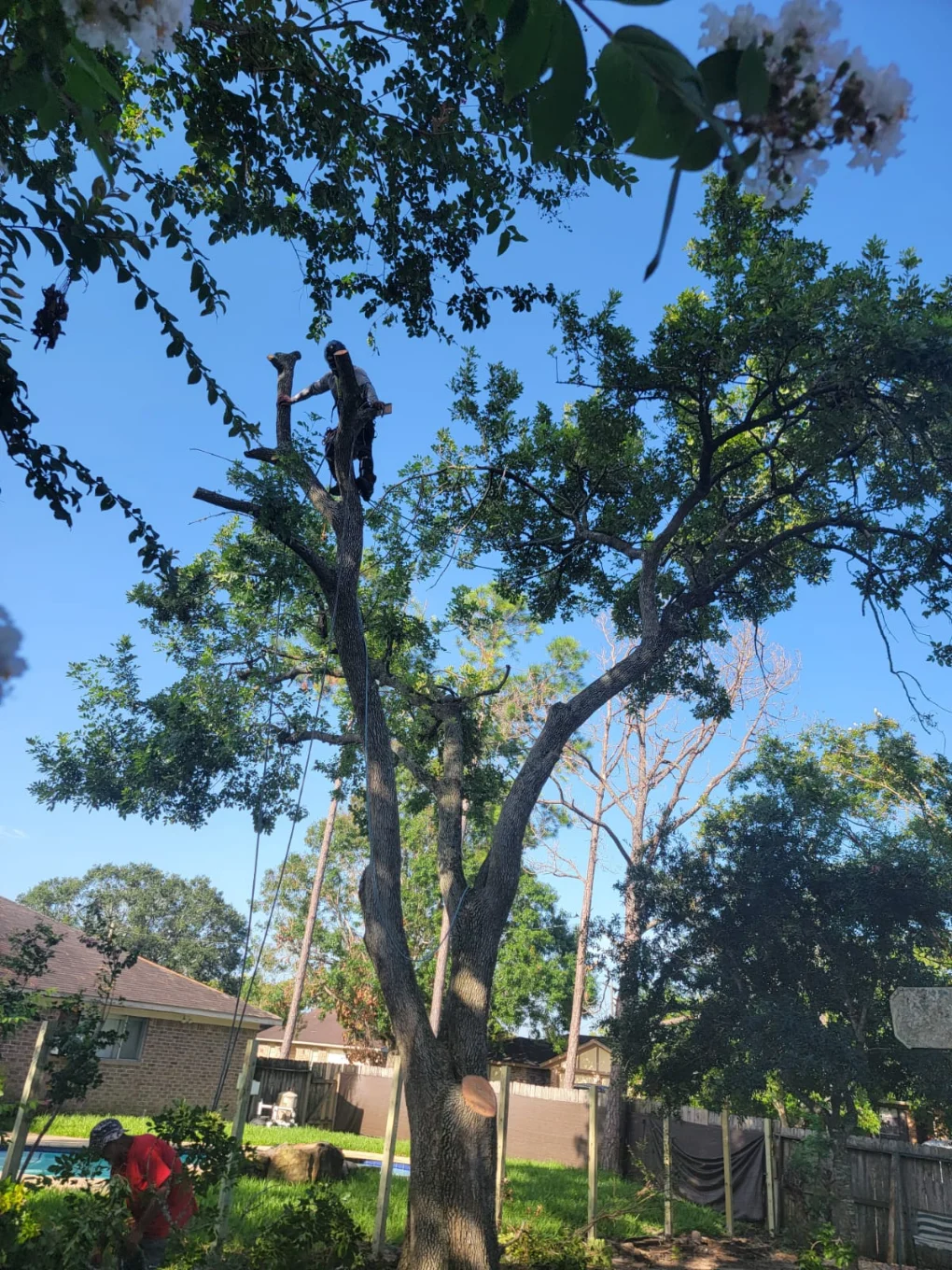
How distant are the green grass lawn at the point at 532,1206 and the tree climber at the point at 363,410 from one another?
6264mm

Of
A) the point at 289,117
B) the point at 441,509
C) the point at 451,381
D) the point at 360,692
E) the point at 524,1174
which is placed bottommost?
the point at 524,1174

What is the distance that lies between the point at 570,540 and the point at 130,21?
925cm

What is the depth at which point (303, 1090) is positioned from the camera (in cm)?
2047

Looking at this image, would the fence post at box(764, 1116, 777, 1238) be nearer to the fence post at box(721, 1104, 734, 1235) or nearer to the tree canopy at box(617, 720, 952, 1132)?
the fence post at box(721, 1104, 734, 1235)

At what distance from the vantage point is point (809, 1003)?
1014 centimetres

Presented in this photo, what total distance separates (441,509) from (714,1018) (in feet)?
22.6

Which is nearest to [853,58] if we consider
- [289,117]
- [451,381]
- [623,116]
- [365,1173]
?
[623,116]

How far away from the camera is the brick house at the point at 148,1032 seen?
16.7 metres

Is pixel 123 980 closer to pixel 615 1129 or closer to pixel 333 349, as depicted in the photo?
pixel 615 1129

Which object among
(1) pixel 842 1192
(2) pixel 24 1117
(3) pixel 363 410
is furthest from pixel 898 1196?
(3) pixel 363 410

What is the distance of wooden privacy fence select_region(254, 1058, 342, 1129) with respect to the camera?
66.8 ft

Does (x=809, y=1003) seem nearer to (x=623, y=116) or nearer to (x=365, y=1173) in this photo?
(x=365, y=1173)

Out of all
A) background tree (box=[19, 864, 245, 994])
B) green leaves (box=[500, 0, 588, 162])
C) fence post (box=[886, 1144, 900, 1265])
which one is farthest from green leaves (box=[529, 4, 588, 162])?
background tree (box=[19, 864, 245, 994])

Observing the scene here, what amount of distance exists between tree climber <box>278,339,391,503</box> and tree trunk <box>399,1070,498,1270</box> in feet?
15.9
